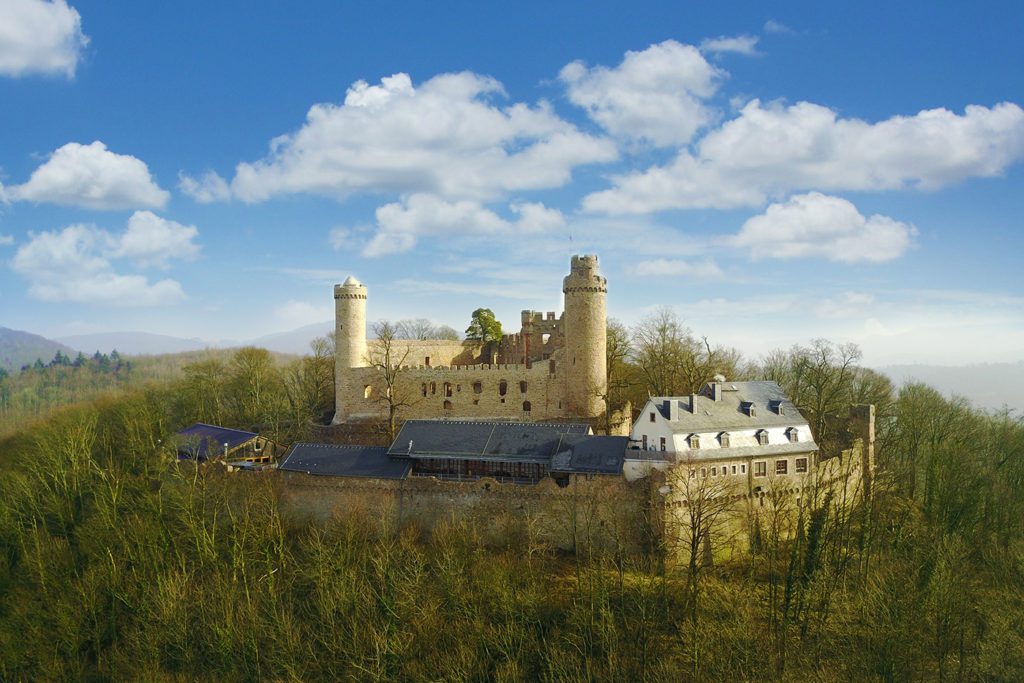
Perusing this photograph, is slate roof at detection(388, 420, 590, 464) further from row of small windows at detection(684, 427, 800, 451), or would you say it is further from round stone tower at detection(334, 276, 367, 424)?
round stone tower at detection(334, 276, 367, 424)

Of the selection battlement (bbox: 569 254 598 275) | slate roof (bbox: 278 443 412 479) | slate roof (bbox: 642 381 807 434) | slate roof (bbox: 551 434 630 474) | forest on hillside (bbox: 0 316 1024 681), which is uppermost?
battlement (bbox: 569 254 598 275)

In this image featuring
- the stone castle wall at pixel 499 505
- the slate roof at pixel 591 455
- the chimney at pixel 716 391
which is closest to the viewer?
the stone castle wall at pixel 499 505

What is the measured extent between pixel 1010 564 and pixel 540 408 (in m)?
20.1

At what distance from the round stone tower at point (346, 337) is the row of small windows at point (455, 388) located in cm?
393

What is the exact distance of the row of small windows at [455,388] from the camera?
37.8 meters

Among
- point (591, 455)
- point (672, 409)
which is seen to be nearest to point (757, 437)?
point (672, 409)

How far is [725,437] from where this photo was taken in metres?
27.9

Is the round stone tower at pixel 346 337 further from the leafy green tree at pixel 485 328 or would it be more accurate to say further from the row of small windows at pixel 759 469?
the row of small windows at pixel 759 469

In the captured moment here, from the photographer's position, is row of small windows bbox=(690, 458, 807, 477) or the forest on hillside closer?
the forest on hillside

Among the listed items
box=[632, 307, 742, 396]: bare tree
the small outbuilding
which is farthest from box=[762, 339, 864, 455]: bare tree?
the small outbuilding

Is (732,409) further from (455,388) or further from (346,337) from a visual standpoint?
(346,337)

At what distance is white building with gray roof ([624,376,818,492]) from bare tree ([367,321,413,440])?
14201 millimetres

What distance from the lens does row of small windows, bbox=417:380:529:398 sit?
3778 centimetres

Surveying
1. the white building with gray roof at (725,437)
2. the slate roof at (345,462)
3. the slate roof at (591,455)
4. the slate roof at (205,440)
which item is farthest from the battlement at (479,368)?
the white building with gray roof at (725,437)
